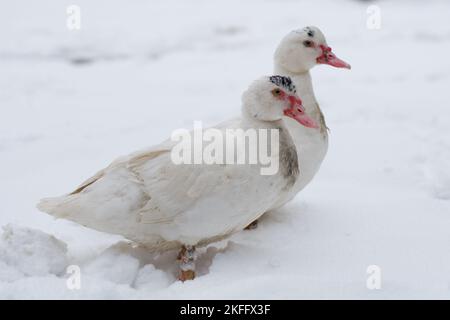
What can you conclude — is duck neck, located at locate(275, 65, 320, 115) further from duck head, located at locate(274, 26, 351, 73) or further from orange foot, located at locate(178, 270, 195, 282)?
orange foot, located at locate(178, 270, 195, 282)

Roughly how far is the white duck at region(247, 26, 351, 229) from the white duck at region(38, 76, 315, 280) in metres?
0.38

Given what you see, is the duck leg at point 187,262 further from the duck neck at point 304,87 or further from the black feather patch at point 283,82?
the duck neck at point 304,87

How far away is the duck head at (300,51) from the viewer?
3.89 metres

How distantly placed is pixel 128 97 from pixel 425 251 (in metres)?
4.41

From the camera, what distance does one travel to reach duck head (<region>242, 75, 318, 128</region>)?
3.27 metres

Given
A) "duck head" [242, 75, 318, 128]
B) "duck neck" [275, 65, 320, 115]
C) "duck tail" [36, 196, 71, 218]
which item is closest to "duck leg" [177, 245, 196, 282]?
"duck tail" [36, 196, 71, 218]

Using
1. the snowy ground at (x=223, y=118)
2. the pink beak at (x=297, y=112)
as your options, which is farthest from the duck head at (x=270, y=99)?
the snowy ground at (x=223, y=118)

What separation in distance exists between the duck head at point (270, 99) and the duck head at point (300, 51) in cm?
63

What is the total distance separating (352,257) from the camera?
133 inches

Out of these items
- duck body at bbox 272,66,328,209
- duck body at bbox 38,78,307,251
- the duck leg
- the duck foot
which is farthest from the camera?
the duck foot

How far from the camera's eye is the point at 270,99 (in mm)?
3285

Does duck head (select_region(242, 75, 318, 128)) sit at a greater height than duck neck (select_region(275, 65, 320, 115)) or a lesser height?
lesser

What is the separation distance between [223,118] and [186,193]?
3.27m
